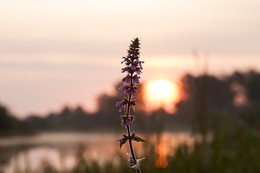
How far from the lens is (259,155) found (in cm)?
892

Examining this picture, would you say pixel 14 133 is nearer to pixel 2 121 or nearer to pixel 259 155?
pixel 2 121

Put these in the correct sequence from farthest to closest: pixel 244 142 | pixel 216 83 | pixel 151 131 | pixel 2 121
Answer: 1. pixel 216 83
2. pixel 2 121
3. pixel 244 142
4. pixel 151 131

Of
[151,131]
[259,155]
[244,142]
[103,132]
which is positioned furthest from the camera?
[103,132]

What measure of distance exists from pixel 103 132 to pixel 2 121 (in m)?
12.0

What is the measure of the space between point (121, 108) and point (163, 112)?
620cm

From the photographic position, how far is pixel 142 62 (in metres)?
1.98

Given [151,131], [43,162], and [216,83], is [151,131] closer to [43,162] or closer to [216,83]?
[43,162]

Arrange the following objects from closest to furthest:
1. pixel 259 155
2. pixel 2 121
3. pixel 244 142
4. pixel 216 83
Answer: pixel 259 155 → pixel 244 142 → pixel 2 121 → pixel 216 83

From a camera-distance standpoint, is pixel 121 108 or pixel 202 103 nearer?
pixel 121 108

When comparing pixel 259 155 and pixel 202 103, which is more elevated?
pixel 202 103

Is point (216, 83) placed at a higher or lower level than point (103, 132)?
higher

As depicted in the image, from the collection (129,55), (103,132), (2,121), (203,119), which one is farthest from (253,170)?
(103,132)

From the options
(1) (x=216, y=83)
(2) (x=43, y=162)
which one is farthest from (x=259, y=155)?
(1) (x=216, y=83)

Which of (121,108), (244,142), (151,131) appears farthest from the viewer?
(244,142)
